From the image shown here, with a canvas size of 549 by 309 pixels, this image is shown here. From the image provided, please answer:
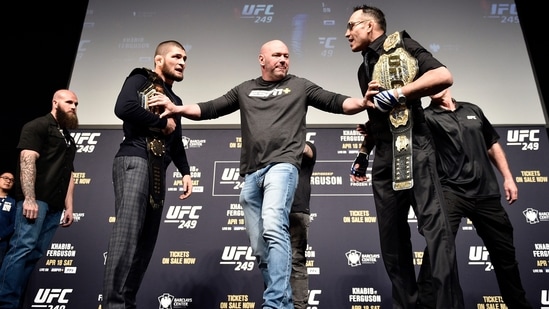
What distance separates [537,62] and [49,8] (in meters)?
5.82

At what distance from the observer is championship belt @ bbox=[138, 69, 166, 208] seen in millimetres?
2664

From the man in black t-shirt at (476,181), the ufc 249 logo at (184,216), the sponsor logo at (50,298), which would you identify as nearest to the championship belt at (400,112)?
the man in black t-shirt at (476,181)

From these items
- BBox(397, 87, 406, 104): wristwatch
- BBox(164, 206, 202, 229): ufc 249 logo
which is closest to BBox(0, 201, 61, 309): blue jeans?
BBox(164, 206, 202, 229): ufc 249 logo

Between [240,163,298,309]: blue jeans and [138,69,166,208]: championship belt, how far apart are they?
Result: 0.58 metres

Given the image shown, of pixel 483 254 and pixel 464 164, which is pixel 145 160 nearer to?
pixel 464 164

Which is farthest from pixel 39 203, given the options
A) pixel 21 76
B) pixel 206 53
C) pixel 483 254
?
pixel 483 254

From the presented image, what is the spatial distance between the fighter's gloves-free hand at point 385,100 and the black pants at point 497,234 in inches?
43.7

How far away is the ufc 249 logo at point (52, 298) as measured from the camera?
4.07 m

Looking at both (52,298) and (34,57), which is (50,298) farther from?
(34,57)

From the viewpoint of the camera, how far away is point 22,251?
3289mm

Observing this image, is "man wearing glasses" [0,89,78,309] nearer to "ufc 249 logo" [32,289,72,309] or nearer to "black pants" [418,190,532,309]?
"ufc 249 logo" [32,289,72,309]

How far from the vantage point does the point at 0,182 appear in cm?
502

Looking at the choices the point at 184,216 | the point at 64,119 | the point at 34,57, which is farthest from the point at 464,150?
the point at 34,57

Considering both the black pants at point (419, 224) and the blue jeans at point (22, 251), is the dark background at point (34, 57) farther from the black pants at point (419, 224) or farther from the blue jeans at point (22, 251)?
the black pants at point (419, 224)
